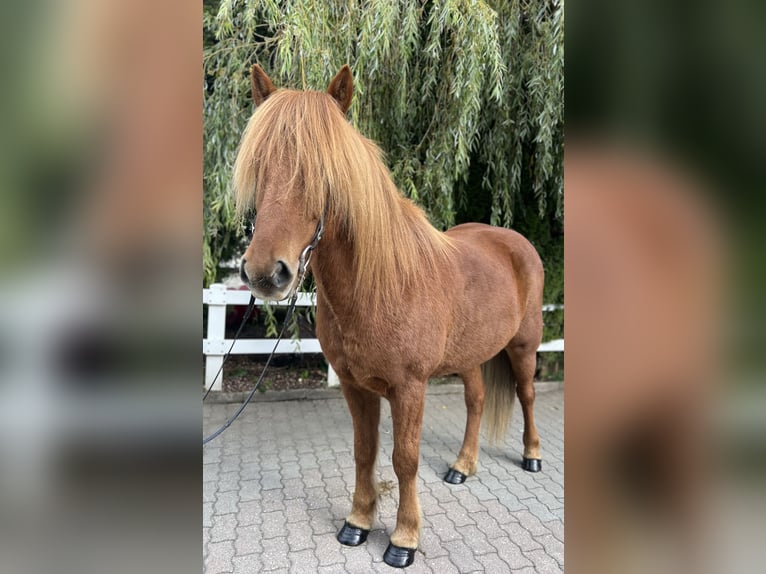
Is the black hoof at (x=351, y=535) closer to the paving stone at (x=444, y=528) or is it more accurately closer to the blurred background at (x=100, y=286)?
the paving stone at (x=444, y=528)

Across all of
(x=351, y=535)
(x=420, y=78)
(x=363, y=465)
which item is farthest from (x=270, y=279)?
(x=420, y=78)

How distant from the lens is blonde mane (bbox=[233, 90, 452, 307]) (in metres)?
1.45

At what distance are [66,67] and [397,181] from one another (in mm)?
3016

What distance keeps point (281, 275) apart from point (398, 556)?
4.90 ft

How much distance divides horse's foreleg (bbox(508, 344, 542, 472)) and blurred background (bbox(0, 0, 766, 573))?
2.37m

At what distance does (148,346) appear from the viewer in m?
0.58

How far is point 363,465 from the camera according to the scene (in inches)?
87.5

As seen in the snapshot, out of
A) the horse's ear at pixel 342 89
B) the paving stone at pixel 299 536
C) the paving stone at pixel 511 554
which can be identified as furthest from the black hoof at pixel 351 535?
the horse's ear at pixel 342 89

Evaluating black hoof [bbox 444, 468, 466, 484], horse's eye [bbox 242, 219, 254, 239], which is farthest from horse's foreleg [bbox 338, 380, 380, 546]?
horse's eye [bbox 242, 219, 254, 239]

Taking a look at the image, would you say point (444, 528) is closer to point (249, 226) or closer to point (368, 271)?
point (368, 271)

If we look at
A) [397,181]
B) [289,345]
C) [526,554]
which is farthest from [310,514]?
[397,181]

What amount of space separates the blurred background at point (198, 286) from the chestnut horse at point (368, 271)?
0.75 meters

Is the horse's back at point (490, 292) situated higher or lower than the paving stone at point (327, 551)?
higher

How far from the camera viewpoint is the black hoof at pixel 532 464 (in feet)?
9.97
